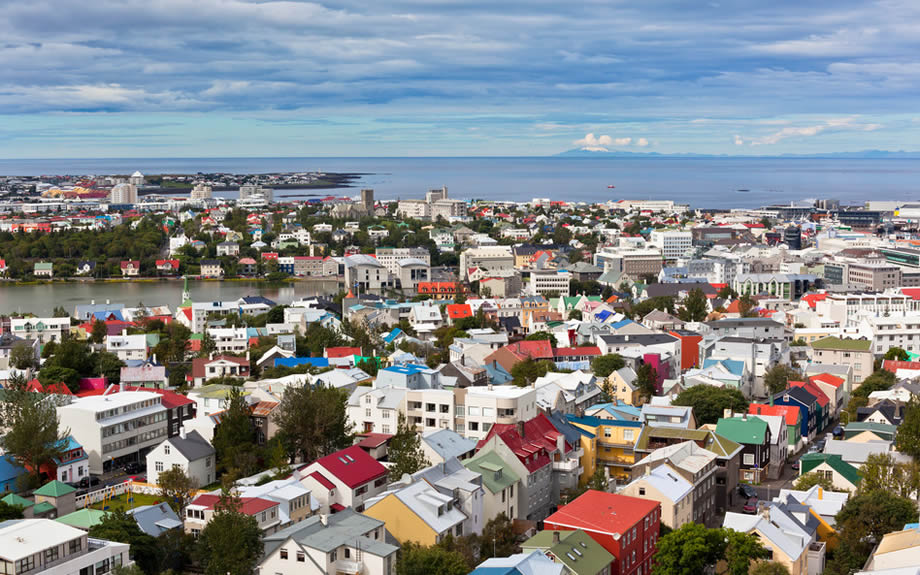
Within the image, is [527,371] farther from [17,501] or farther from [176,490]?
[17,501]

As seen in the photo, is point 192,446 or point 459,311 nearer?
point 192,446

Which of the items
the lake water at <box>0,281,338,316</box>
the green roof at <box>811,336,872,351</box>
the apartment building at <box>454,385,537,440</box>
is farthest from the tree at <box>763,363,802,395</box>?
the lake water at <box>0,281,338,316</box>

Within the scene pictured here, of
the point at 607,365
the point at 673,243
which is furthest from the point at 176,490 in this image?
the point at 673,243

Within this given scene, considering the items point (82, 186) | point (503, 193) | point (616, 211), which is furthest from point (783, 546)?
point (82, 186)

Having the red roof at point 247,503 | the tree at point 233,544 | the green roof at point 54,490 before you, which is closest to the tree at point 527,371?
the red roof at point 247,503

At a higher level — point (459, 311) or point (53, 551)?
point (53, 551)

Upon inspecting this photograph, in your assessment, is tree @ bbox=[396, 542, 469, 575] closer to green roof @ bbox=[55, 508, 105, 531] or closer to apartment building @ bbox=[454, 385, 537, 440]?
green roof @ bbox=[55, 508, 105, 531]

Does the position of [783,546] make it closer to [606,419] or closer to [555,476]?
[555,476]
